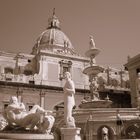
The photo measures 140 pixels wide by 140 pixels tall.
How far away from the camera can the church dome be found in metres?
41.7

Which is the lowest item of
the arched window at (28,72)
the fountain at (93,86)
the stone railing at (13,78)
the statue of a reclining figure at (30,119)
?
the statue of a reclining figure at (30,119)

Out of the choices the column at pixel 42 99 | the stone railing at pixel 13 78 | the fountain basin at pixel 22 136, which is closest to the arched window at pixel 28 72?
the stone railing at pixel 13 78

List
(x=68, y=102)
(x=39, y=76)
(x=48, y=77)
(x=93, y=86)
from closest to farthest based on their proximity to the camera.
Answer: (x=68, y=102) → (x=93, y=86) → (x=39, y=76) → (x=48, y=77)

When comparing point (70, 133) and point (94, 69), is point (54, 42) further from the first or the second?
point (70, 133)

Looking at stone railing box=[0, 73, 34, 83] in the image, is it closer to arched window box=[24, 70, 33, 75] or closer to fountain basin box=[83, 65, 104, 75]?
arched window box=[24, 70, 33, 75]

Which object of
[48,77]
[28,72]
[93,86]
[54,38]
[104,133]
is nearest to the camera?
[104,133]

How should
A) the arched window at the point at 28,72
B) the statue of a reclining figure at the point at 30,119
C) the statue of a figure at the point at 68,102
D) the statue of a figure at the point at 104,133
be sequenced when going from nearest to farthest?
1. the statue of a reclining figure at the point at 30,119
2. the statue of a figure at the point at 68,102
3. the statue of a figure at the point at 104,133
4. the arched window at the point at 28,72

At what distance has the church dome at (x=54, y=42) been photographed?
137 ft

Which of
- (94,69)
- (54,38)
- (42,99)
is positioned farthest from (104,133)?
(54,38)

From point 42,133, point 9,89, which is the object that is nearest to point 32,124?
point 42,133

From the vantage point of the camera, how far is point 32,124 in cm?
854

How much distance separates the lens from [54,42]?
4247cm

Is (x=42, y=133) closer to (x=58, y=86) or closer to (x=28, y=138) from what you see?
(x=28, y=138)

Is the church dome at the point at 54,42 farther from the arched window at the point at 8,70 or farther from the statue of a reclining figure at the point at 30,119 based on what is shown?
the statue of a reclining figure at the point at 30,119
